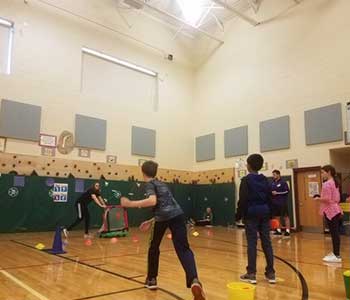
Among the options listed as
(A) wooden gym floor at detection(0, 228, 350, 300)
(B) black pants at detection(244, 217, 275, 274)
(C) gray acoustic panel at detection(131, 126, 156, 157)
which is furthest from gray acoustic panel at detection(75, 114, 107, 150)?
(B) black pants at detection(244, 217, 275, 274)

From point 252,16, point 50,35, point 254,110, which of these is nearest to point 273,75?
point 254,110

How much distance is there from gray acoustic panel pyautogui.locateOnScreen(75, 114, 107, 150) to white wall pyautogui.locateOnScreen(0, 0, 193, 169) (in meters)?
0.20

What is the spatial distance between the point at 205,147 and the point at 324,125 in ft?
17.3

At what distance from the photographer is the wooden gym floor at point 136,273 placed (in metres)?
3.64

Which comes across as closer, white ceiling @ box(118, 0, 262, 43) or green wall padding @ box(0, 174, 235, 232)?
green wall padding @ box(0, 174, 235, 232)

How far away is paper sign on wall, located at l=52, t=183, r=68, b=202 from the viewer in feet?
37.1

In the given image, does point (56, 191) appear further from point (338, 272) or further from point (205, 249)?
point (338, 272)

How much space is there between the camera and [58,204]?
1135 cm

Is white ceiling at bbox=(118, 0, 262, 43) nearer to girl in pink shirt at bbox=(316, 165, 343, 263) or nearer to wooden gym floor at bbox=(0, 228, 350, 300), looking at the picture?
girl in pink shirt at bbox=(316, 165, 343, 263)

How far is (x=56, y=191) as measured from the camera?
37.2 ft

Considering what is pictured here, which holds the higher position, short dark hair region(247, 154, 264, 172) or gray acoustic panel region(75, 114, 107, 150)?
gray acoustic panel region(75, 114, 107, 150)

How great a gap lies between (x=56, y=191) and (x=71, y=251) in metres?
5.05

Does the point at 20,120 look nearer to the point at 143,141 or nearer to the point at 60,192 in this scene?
the point at 60,192

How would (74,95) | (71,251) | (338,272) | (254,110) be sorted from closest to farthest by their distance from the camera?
(338,272) → (71,251) → (74,95) → (254,110)
